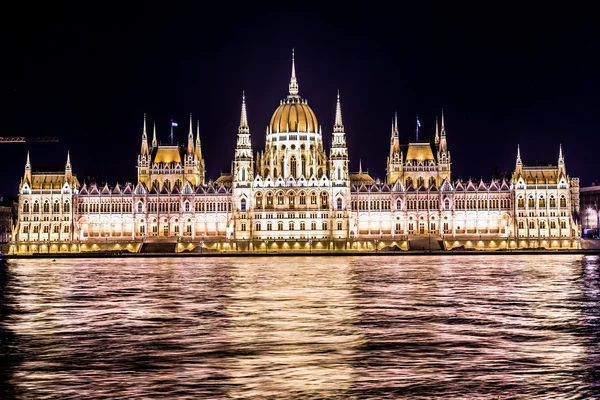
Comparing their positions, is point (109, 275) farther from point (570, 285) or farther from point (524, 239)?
point (524, 239)

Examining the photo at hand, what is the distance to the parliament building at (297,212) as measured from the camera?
138m

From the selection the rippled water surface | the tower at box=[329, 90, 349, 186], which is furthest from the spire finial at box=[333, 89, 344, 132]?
the rippled water surface

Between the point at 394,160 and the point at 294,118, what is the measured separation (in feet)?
60.7

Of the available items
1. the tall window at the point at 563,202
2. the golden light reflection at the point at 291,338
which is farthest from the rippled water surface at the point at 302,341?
the tall window at the point at 563,202

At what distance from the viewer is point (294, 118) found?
6102 inches

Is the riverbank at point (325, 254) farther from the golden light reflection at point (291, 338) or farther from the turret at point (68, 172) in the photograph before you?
the golden light reflection at point (291, 338)

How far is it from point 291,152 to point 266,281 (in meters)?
85.2

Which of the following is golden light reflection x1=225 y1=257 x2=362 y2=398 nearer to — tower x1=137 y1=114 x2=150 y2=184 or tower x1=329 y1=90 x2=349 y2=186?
tower x1=329 y1=90 x2=349 y2=186

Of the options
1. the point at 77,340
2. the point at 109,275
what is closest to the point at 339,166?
the point at 109,275

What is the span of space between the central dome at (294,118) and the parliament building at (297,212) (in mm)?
6450

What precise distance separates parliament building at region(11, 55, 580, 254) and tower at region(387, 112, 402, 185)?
→ 23.1ft

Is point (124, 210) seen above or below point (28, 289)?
above

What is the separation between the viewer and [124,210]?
474ft

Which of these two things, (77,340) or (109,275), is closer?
(77,340)
